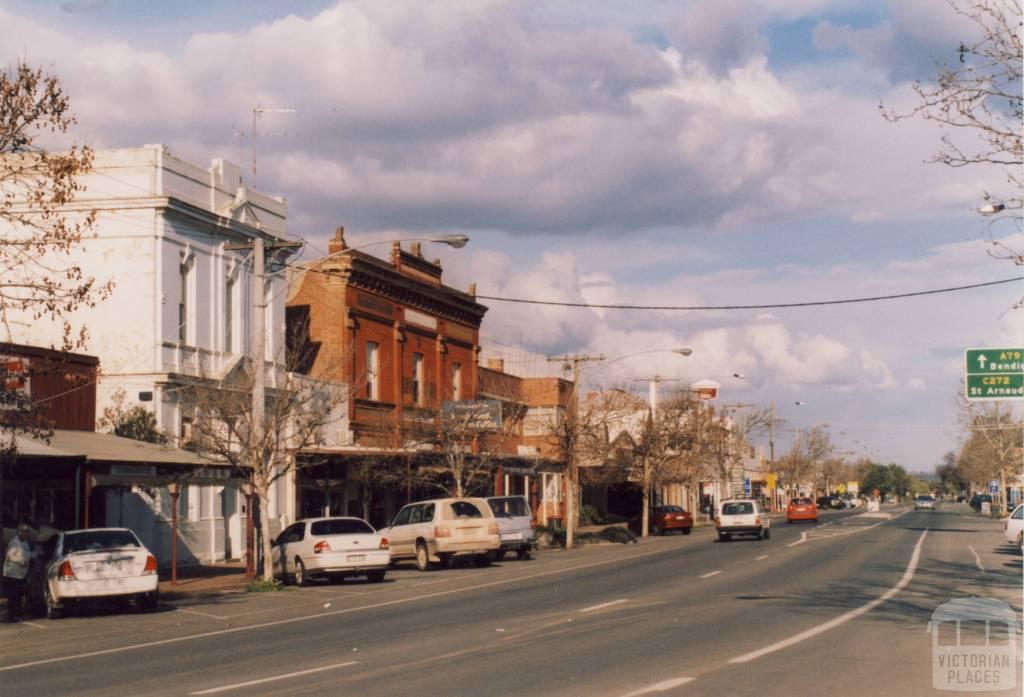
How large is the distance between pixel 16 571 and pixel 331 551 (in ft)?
26.2

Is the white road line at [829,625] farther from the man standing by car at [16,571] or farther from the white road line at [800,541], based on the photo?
the white road line at [800,541]

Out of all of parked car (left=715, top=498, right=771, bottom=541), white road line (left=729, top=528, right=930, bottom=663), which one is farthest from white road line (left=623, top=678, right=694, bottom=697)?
parked car (left=715, top=498, right=771, bottom=541)

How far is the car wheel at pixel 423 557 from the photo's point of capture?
33056mm

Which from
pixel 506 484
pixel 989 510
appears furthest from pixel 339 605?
pixel 989 510

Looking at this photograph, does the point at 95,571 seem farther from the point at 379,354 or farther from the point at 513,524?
the point at 379,354

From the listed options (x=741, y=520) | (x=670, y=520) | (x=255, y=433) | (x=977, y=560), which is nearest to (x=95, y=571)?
(x=255, y=433)

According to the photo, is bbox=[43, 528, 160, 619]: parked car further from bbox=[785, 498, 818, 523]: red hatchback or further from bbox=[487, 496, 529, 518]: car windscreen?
bbox=[785, 498, 818, 523]: red hatchback

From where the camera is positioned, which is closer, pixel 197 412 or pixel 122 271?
pixel 197 412

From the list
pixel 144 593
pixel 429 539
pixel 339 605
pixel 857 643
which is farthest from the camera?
pixel 429 539

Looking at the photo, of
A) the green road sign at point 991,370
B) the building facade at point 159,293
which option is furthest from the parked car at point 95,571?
the green road sign at point 991,370

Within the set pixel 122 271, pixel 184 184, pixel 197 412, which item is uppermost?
pixel 184 184

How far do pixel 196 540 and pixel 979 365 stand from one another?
2054 cm

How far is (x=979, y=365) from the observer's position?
94.0ft

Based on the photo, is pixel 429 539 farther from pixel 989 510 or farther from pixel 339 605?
pixel 989 510
